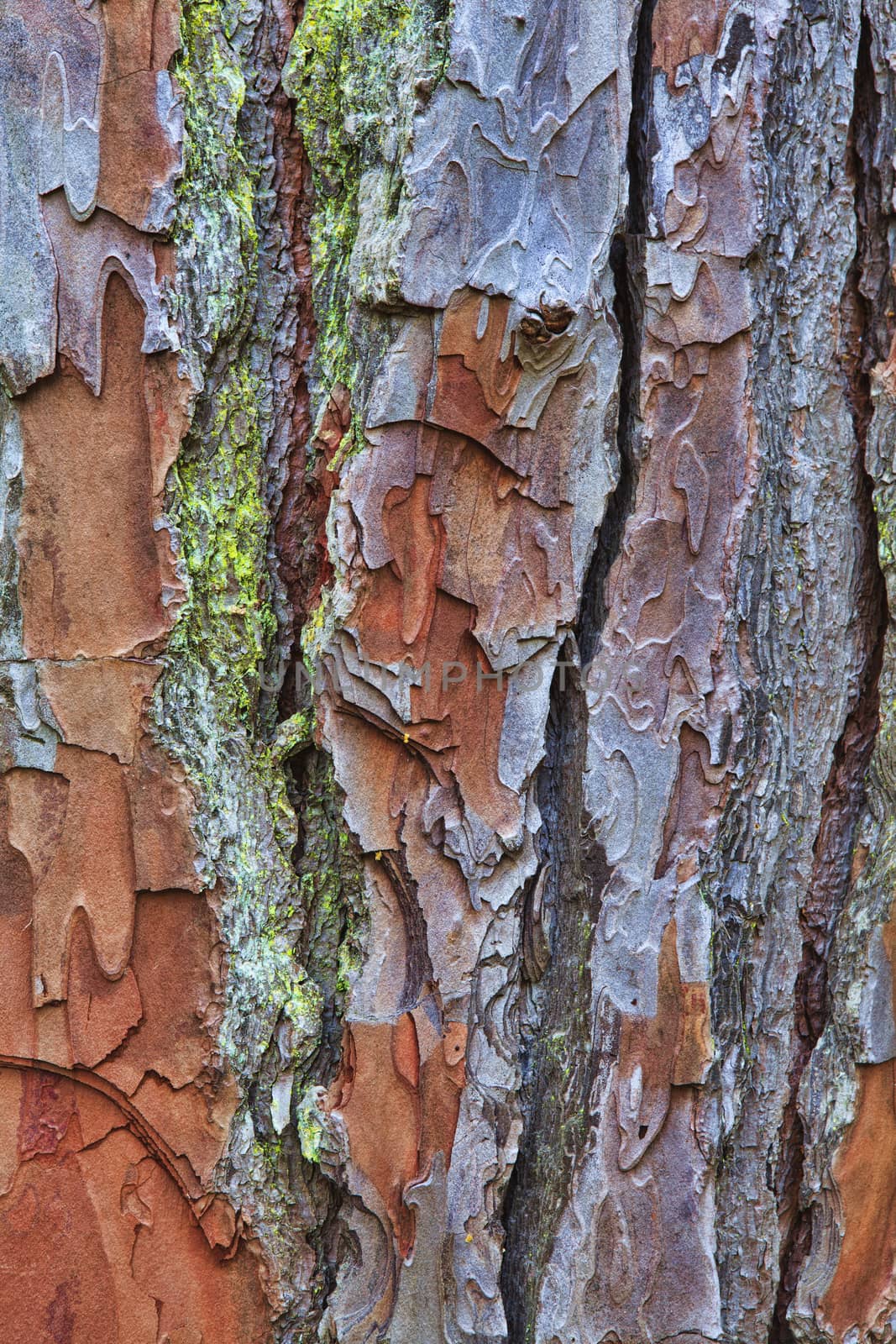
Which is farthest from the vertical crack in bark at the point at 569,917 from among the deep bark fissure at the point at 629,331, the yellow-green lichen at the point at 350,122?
the yellow-green lichen at the point at 350,122

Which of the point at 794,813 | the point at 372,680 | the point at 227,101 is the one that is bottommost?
the point at 794,813

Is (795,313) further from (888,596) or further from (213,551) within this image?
(213,551)

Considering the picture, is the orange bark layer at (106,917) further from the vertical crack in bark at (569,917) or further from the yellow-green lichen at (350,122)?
the vertical crack in bark at (569,917)

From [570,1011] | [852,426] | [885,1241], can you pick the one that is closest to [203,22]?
[852,426]

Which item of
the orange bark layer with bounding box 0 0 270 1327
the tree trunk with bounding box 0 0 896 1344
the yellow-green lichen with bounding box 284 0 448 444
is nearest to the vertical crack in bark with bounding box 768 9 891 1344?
the tree trunk with bounding box 0 0 896 1344

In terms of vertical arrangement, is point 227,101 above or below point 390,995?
above

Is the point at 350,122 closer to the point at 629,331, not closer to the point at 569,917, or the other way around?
the point at 629,331

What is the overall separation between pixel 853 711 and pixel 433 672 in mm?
448

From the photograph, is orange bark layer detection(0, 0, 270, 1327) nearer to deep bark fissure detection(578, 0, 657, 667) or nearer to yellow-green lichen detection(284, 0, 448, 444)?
yellow-green lichen detection(284, 0, 448, 444)

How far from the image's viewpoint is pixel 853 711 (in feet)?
3.54

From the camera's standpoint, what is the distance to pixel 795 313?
41.2 inches

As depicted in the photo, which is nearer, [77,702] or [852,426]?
[77,702]

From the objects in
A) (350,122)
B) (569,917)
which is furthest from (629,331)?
(569,917)

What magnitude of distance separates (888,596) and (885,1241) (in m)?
0.65
